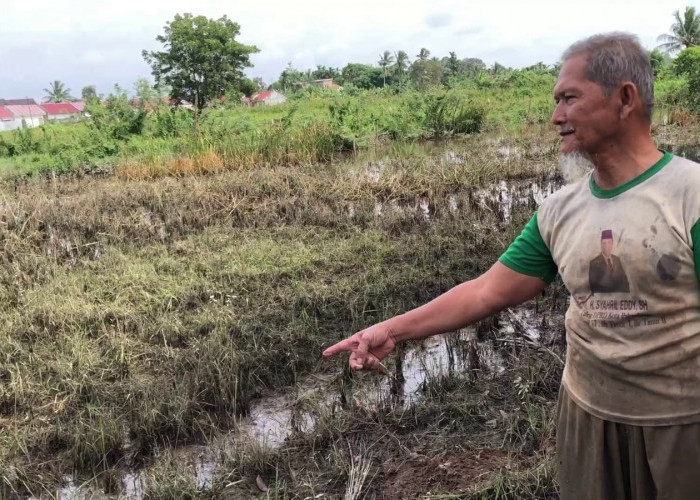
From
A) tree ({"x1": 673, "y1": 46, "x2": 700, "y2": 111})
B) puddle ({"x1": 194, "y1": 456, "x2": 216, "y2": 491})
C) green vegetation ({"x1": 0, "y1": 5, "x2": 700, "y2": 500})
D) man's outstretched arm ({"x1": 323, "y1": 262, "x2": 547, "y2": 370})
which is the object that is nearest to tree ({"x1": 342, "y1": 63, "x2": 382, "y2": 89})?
tree ({"x1": 673, "y1": 46, "x2": 700, "y2": 111})

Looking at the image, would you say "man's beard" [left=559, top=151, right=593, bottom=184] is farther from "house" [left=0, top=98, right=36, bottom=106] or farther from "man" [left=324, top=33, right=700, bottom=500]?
"house" [left=0, top=98, right=36, bottom=106]

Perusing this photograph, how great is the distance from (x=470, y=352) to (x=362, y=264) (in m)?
1.80

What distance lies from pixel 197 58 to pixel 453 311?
72.1 ft

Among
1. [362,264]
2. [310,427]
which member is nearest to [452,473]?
[310,427]

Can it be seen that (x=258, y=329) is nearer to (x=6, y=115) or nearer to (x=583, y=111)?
(x=583, y=111)

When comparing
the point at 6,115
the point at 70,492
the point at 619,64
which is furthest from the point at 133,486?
the point at 6,115

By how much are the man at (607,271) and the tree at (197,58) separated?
21052mm

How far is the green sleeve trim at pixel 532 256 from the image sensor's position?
139 centimetres

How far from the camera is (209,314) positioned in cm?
421

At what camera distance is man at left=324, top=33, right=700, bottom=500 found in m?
1.11

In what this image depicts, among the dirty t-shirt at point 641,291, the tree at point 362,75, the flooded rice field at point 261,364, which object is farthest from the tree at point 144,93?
the tree at point 362,75

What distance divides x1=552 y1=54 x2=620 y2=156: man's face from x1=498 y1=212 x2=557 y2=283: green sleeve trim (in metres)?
0.23

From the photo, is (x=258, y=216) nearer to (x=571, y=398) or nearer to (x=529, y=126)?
(x=571, y=398)

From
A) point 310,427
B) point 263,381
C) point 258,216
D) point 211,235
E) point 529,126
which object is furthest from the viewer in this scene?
point 529,126
